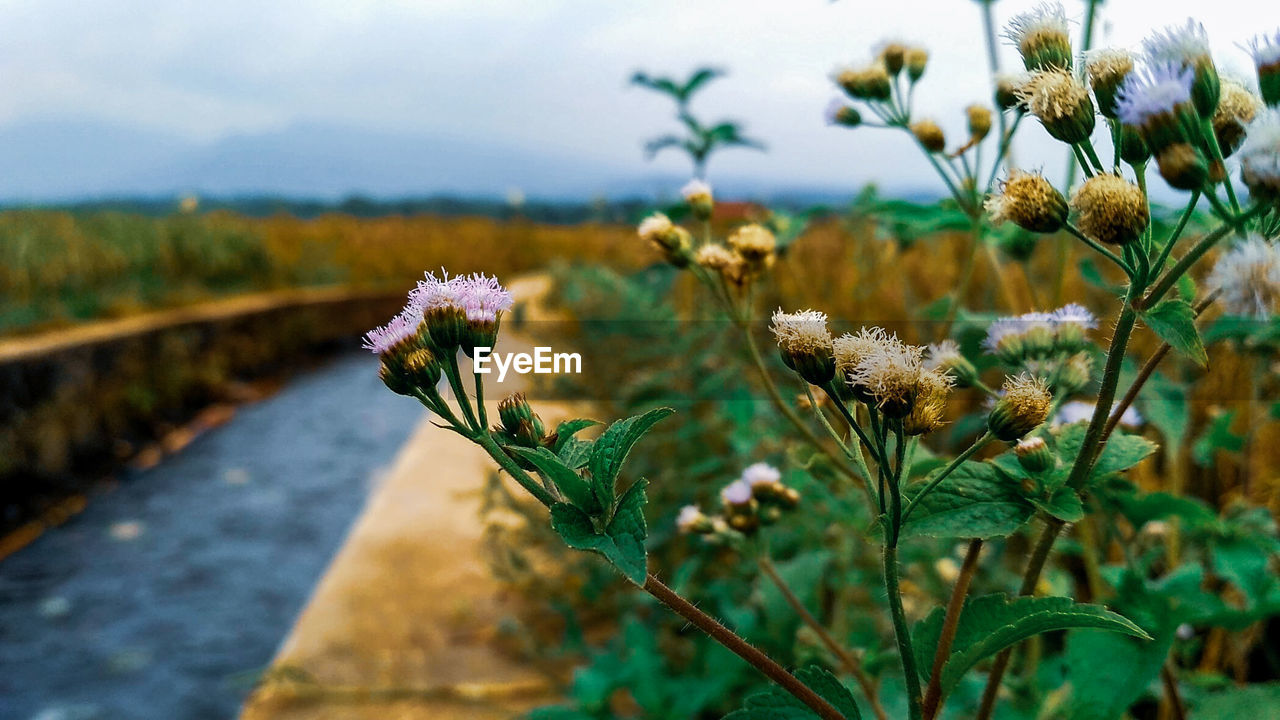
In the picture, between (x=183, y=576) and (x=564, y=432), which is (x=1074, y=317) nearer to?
(x=564, y=432)

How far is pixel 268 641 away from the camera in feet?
9.83

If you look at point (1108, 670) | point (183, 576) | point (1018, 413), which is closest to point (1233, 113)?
point (1018, 413)

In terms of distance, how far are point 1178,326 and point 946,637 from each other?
8.3 inches

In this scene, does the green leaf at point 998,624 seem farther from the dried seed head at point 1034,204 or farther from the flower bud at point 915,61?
the flower bud at point 915,61

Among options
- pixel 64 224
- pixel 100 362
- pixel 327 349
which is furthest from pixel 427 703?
pixel 64 224

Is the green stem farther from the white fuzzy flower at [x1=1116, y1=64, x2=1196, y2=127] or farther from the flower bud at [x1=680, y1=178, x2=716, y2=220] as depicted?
the flower bud at [x1=680, y1=178, x2=716, y2=220]

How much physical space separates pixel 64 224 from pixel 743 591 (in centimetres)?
803

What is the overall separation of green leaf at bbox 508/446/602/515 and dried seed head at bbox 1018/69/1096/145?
32 centimetres

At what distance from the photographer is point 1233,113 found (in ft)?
1.65

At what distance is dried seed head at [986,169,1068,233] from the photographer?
0.51 m

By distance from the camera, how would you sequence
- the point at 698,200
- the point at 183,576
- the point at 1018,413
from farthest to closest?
the point at 183,576 < the point at 698,200 < the point at 1018,413

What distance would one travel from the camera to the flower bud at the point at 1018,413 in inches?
20.7

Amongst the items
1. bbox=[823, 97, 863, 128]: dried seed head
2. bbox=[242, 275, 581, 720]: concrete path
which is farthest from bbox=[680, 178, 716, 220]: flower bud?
bbox=[242, 275, 581, 720]: concrete path

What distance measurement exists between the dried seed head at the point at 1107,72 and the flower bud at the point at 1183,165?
6 cm
